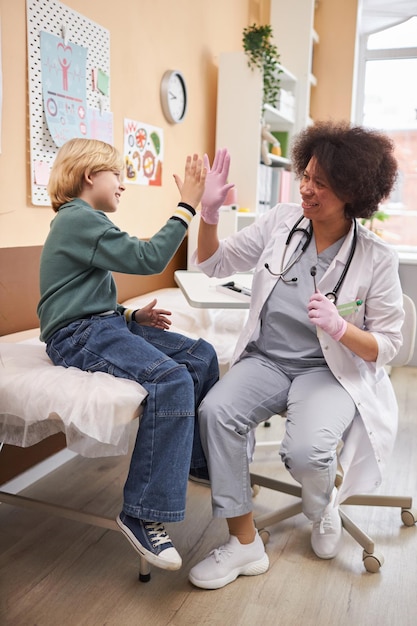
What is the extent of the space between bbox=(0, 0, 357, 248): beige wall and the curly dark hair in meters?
0.98

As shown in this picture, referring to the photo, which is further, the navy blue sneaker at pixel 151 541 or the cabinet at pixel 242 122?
the cabinet at pixel 242 122

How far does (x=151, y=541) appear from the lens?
4.84ft

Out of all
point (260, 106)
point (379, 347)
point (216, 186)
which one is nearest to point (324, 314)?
point (379, 347)

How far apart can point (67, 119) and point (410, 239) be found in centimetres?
307

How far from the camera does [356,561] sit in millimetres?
1702

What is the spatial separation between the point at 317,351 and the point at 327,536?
50cm

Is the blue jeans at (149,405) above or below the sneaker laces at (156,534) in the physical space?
above

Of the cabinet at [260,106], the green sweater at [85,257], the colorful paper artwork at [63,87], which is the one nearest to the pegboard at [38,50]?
the colorful paper artwork at [63,87]

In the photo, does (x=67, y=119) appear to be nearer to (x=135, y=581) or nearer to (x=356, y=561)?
(x=135, y=581)

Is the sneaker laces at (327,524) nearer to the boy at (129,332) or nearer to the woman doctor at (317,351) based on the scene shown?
the woman doctor at (317,351)

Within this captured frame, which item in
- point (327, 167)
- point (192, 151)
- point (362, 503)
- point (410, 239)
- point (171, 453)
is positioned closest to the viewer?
point (171, 453)

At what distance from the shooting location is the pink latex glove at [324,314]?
1.52 meters

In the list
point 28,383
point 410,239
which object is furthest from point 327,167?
point 410,239

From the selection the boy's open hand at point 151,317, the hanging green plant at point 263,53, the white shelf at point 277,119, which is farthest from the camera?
the white shelf at point 277,119
